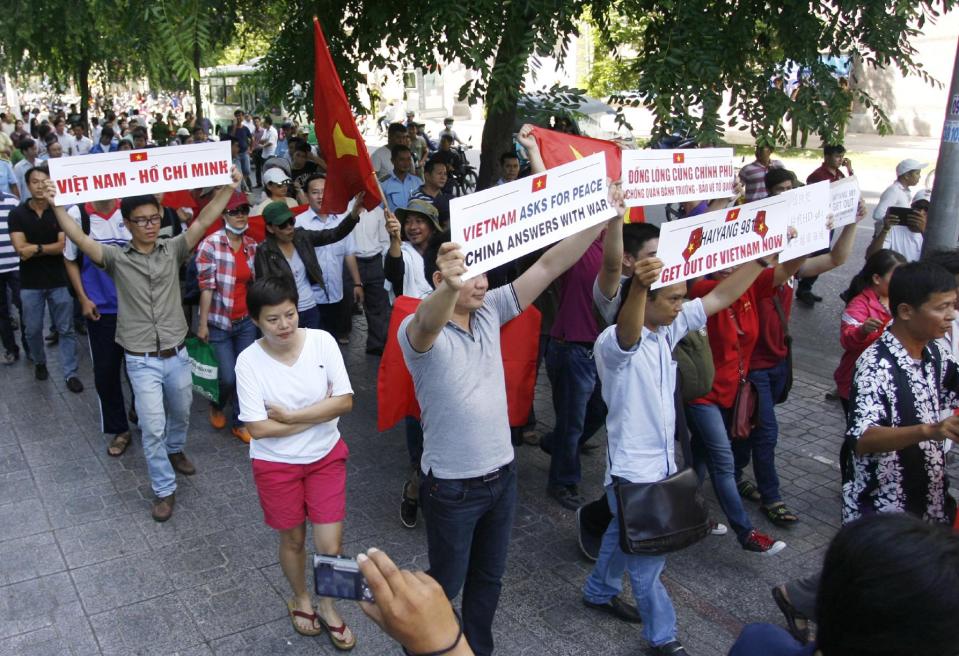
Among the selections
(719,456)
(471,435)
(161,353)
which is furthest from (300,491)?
(719,456)

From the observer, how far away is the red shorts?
12.5 feet

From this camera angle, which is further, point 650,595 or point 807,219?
point 807,219

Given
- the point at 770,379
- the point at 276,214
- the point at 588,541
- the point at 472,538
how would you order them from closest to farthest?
the point at 472,538
the point at 588,541
the point at 770,379
the point at 276,214

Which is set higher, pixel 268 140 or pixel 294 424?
pixel 268 140

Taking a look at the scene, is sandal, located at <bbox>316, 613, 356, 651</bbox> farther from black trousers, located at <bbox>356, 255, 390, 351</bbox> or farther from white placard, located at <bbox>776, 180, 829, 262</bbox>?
black trousers, located at <bbox>356, 255, 390, 351</bbox>

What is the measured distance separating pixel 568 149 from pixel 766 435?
2071 millimetres

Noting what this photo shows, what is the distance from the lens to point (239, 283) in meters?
6.18

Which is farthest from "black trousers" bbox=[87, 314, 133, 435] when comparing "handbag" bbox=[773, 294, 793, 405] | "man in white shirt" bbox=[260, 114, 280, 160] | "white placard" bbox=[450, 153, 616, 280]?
"man in white shirt" bbox=[260, 114, 280, 160]

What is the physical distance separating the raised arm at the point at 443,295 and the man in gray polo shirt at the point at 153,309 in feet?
8.04

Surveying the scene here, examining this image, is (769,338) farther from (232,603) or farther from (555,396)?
(232,603)

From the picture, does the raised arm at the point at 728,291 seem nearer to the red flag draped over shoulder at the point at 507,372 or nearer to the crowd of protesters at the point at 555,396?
the crowd of protesters at the point at 555,396

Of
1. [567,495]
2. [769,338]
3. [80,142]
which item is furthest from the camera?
[80,142]

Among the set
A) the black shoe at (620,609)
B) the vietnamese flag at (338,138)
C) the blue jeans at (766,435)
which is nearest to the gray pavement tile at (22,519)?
the vietnamese flag at (338,138)

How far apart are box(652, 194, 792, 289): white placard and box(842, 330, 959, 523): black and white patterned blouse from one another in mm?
847
